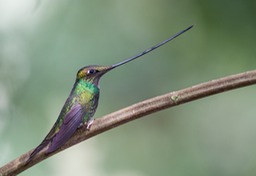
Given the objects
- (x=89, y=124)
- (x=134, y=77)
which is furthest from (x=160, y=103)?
(x=134, y=77)

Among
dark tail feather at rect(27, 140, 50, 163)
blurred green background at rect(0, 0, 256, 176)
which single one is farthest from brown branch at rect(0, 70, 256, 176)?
blurred green background at rect(0, 0, 256, 176)

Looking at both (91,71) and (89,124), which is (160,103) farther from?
(91,71)

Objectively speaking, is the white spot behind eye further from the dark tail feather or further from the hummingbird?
the dark tail feather

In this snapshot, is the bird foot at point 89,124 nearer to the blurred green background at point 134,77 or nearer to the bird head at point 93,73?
the bird head at point 93,73

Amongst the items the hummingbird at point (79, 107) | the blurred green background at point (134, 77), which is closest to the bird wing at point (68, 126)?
→ the hummingbird at point (79, 107)

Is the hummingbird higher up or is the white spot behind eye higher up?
the white spot behind eye

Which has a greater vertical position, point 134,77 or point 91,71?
point 91,71

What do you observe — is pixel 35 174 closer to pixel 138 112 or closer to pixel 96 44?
pixel 96 44
